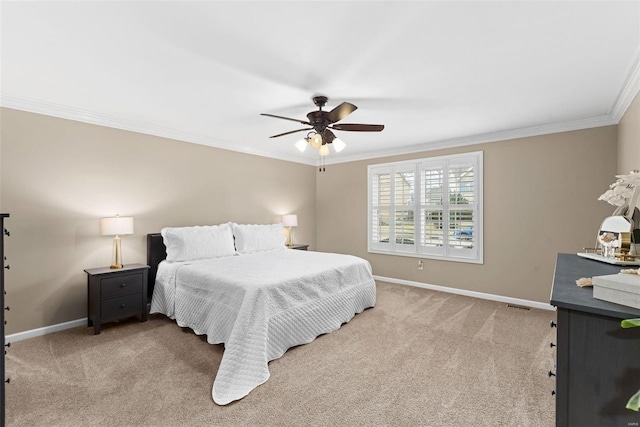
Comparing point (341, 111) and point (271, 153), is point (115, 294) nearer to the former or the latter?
point (341, 111)

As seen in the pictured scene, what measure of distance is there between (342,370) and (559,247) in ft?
10.8

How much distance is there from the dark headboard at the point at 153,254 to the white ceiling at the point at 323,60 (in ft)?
4.67

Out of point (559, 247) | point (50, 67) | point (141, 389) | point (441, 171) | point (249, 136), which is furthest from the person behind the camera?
point (441, 171)

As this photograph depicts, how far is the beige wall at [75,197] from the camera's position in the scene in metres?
3.05

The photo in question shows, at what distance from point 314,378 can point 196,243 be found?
7.69 feet

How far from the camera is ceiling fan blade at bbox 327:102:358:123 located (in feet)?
8.35

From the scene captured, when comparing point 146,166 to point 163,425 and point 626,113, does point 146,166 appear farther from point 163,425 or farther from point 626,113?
point 626,113

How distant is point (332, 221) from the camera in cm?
620

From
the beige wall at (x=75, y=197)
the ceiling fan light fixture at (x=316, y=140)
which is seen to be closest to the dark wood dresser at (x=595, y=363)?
the ceiling fan light fixture at (x=316, y=140)

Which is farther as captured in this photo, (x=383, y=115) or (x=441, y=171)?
(x=441, y=171)

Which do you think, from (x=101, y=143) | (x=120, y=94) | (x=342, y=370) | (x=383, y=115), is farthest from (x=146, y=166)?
(x=342, y=370)

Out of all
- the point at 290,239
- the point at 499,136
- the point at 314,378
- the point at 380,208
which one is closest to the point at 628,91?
the point at 499,136

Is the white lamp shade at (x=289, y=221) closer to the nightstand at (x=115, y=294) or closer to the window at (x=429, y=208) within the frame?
the window at (x=429, y=208)

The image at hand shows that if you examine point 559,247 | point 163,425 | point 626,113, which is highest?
point 626,113
